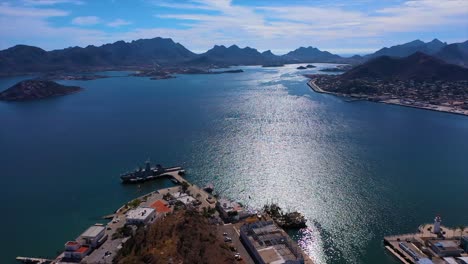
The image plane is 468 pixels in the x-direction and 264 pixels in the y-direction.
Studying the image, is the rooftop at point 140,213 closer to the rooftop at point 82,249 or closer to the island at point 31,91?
the rooftop at point 82,249

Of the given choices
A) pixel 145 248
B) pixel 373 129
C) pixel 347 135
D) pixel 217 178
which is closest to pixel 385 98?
pixel 373 129

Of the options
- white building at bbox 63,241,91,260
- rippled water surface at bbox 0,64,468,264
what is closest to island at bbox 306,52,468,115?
rippled water surface at bbox 0,64,468,264

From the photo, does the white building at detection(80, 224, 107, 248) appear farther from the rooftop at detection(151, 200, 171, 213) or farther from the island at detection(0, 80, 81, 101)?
the island at detection(0, 80, 81, 101)

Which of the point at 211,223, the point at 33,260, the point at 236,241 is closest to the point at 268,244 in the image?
the point at 236,241

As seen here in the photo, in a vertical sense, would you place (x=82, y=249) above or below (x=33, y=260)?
above

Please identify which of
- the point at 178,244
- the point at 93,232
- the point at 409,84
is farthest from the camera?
the point at 409,84

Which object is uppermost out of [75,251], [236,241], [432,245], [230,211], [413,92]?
[413,92]

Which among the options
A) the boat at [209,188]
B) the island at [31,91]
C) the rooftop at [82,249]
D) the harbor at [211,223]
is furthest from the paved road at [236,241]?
the island at [31,91]

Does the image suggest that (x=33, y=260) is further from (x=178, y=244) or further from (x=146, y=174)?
(x=146, y=174)
